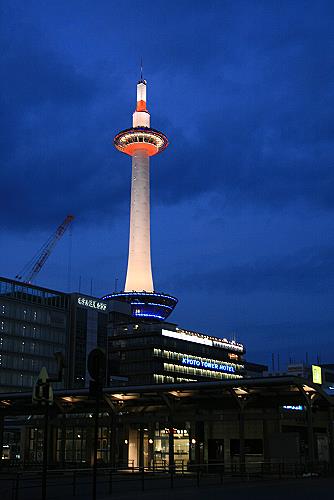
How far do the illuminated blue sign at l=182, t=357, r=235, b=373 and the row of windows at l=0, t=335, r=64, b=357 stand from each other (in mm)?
42228

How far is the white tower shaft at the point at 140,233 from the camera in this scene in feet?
600

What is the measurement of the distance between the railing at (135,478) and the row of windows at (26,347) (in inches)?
2777

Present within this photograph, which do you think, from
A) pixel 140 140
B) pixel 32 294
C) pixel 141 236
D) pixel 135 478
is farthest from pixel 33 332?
pixel 135 478

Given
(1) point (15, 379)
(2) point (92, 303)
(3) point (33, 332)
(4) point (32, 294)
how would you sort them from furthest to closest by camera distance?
1. (2) point (92, 303)
2. (4) point (32, 294)
3. (3) point (33, 332)
4. (1) point (15, 379)

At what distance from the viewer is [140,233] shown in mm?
186125

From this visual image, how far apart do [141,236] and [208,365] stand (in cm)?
4005

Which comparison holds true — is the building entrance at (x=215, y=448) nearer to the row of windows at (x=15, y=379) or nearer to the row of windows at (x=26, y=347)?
the row of windows at (x=15, y=379)

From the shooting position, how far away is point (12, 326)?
406 ft

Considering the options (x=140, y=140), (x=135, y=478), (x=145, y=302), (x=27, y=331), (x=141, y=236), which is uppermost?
(x=140, y=140)

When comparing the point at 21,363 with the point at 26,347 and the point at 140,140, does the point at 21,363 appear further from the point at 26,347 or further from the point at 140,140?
the point at 140,140

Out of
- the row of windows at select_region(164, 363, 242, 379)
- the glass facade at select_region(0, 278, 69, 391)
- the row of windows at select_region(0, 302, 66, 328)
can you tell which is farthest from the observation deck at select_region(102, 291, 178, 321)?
the row of windows at select_region(0, 302, 66, 328)

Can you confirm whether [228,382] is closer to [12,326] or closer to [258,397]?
[258,397]

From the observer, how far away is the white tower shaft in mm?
182750

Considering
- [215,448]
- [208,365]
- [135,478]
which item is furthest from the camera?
[208,365]
